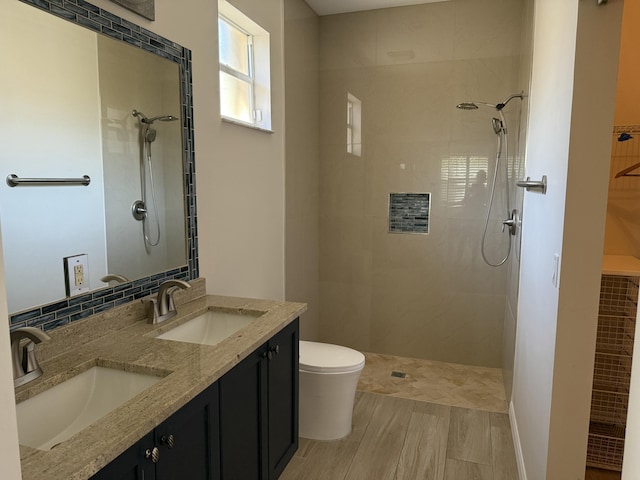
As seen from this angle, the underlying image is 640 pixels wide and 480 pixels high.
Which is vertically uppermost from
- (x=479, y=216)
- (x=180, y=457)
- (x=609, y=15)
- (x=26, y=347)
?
(x=609, y=15)

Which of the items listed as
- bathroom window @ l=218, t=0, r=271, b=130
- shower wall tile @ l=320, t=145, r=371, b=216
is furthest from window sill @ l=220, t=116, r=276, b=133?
shower wall tile @ l=320, t=145, r=371, b=216

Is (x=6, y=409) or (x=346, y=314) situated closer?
(x=6, y=409)

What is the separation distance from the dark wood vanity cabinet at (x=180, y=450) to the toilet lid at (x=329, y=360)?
104 centimetres

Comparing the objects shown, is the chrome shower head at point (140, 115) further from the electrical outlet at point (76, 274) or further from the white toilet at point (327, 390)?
the white toilet at point (327, 390)

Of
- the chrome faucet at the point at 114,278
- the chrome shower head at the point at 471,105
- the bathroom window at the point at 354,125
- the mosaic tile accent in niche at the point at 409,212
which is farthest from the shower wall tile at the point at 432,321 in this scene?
the chrome faucet at the point at 114,278

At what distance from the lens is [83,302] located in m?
1.66

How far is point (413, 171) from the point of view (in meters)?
3.71

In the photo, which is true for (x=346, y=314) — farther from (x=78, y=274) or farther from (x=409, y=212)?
(x=78, y=274)

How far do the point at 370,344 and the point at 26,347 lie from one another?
9.94 feet

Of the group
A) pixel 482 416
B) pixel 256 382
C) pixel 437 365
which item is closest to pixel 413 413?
pixel 482 416

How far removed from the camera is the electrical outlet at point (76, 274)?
1.61 m

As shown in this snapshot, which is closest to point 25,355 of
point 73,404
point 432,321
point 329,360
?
point 73,404

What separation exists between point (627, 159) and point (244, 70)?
7.61ft

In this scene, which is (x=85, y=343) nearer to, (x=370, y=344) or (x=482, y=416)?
(x=482, y=416)
